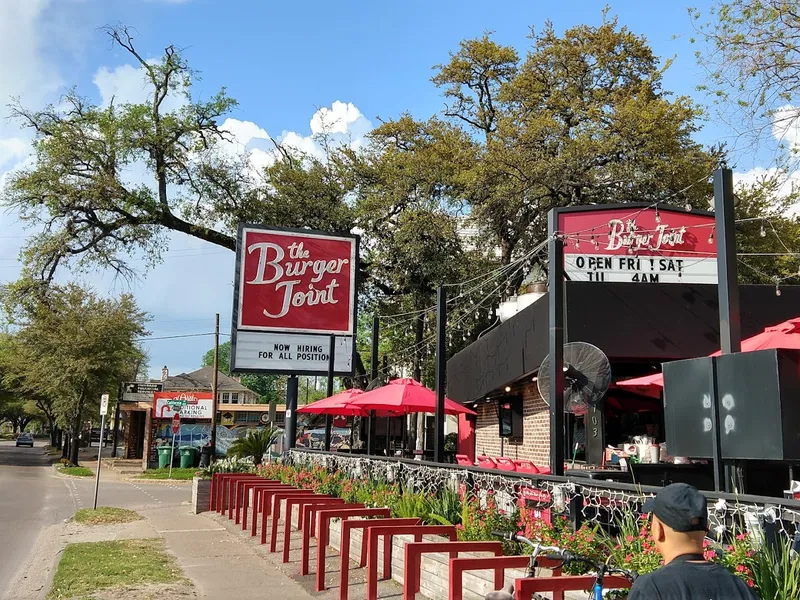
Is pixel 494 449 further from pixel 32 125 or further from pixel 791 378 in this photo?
pixel 32 125

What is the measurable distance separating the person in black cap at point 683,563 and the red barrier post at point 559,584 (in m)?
1.74

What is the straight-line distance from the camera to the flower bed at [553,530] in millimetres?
4574

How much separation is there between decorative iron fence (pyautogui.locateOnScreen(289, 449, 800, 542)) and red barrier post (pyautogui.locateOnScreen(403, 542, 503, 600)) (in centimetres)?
86

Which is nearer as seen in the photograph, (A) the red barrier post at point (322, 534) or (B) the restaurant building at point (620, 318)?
(A) the red barrier post at point (322, 534)

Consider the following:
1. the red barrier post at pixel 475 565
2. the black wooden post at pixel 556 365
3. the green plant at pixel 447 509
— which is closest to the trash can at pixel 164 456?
the green plant at pixel 447 509

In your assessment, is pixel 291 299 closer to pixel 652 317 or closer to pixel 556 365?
pixel 652 317

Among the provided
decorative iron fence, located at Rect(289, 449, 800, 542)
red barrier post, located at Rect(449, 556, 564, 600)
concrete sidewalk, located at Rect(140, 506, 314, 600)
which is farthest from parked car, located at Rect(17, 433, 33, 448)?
red barrier post, located at Rect(449, 556, 564, 600)

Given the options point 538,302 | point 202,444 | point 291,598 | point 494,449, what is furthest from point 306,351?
point 202,444

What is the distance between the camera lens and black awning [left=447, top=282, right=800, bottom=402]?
13055 millimetres

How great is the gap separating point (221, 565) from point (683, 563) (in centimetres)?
830

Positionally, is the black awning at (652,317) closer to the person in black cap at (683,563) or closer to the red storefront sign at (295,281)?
the red storefront sign at (295,281)

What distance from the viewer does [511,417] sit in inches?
664

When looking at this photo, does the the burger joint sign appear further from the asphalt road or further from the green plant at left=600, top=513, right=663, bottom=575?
the green plant at left=600, top=513, right=663, bottom=575

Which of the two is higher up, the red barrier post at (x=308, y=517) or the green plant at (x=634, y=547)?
the green plant at (x=634, y=547)
